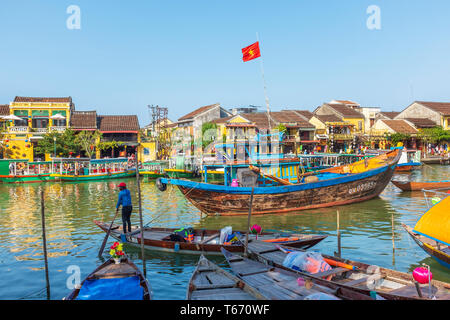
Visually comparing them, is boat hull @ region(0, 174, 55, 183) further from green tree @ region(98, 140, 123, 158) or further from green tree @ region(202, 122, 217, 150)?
green tree @ region(202, 122, 217, 150)

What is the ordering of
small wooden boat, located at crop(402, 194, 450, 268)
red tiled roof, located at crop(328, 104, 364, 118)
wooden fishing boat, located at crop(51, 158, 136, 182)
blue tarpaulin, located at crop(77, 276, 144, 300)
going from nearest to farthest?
1. blue tarpaulin, located at crop(77, 276, 144, 300)
2. small wooden boat, located at crop(402, 194, 450, 268)
3. wooden fishing boat, located at crop(51, 158, 136, 182)
4. red tiled roof, located at crop(328, 104, 364, 118)

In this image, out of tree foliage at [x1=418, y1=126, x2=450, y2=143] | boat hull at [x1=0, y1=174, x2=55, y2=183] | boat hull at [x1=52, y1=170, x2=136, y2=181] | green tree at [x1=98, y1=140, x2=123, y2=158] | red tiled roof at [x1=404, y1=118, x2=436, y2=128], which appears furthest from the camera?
red tiled roof at [x1=404, y1=118, x2=436, y2=128]

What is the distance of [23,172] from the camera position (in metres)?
35.0

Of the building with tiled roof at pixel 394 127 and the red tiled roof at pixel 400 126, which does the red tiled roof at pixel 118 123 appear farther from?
the red tiled roof at pixel 400 126

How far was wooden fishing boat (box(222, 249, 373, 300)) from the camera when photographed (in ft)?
23.1

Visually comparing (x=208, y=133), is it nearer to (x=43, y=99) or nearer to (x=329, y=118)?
(x=329, y=118)

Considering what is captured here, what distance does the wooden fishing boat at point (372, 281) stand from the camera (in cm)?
720

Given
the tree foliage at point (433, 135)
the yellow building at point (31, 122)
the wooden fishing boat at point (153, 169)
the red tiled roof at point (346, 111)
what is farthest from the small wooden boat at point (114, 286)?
the red tiled roof at point (346, 111)

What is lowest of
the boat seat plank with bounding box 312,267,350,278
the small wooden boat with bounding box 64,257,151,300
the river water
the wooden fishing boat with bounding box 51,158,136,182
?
the river water

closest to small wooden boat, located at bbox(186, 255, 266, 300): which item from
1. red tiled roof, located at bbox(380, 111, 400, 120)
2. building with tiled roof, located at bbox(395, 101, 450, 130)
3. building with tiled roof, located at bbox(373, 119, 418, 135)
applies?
building with tiled roof, located at bbox(373, 119, 418, 135)

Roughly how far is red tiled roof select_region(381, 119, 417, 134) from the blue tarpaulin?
1954 inches

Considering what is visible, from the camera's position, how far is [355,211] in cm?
1850

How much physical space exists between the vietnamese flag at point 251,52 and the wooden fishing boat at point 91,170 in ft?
72.2

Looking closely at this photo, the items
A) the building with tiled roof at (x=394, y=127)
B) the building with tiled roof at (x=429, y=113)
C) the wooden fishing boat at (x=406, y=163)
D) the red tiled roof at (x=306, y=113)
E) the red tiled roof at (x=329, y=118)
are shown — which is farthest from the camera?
the red tiled roof at (x=306, y=113)
